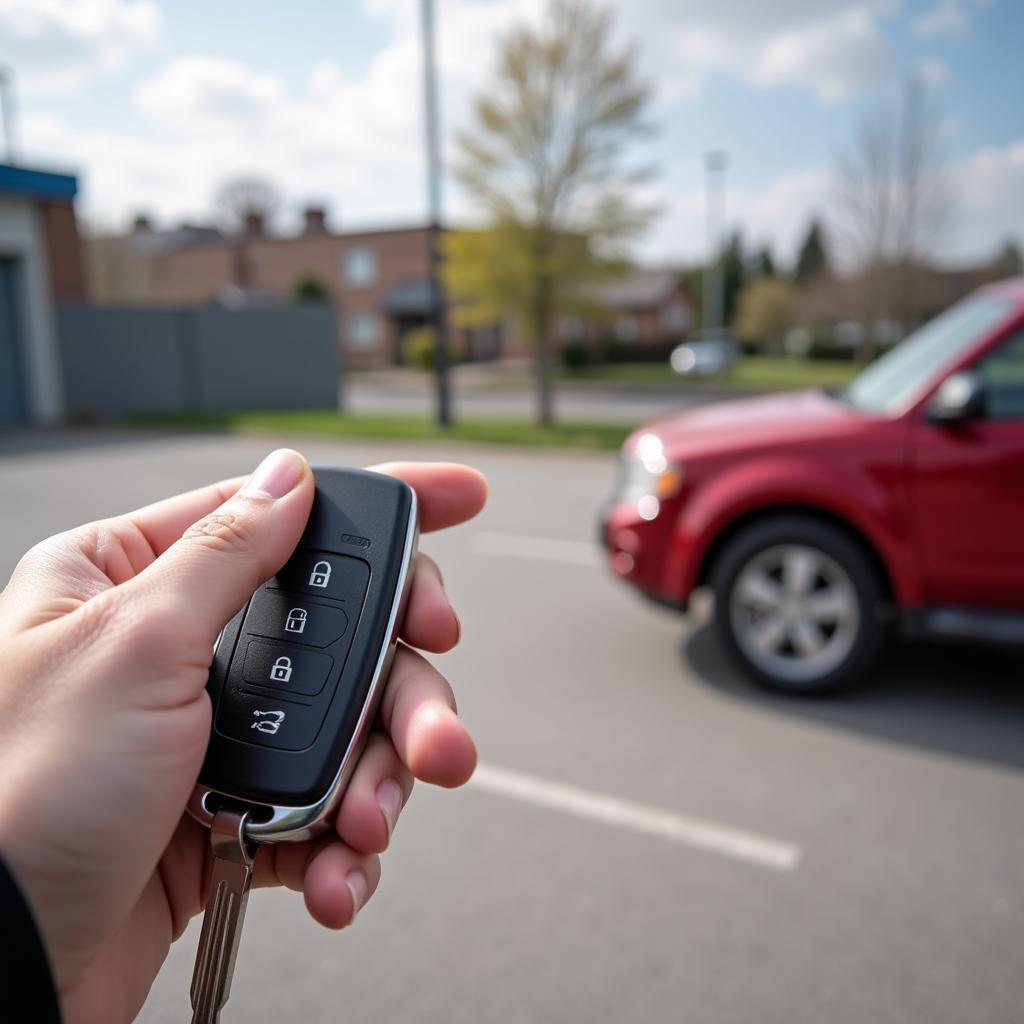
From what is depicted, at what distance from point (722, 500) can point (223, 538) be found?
3.47m

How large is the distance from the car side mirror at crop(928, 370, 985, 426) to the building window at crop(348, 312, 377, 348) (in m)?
42.0

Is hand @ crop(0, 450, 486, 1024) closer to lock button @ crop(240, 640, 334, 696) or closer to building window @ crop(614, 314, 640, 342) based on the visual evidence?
lock button @ crop(240, 640, 334, 696)

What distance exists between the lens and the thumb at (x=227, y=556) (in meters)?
0.86

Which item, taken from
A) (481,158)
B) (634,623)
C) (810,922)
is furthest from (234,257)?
(810,922)

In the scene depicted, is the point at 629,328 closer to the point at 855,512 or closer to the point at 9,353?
the point at 9,353

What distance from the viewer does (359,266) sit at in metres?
43.6

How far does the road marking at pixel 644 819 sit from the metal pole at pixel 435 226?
1191cm

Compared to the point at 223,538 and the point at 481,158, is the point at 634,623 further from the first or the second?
the point at 481,158

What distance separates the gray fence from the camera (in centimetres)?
757

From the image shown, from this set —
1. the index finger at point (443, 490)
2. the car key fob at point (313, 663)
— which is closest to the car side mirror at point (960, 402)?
the index finger at point (443, 490)

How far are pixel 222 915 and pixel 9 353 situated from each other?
43.3 feet

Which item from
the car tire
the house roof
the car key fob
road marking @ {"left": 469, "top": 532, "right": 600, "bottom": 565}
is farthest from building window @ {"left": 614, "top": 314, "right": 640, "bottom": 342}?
the car key fob

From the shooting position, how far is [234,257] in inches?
1660

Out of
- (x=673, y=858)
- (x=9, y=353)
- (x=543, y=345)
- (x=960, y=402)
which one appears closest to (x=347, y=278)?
(x=543, y=345)
